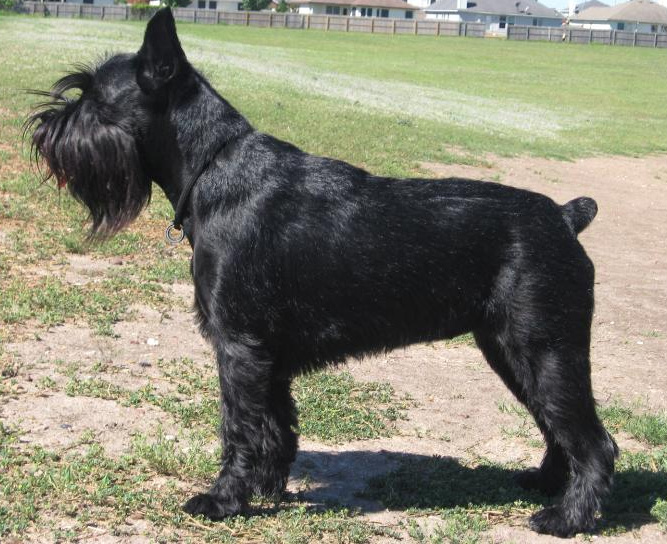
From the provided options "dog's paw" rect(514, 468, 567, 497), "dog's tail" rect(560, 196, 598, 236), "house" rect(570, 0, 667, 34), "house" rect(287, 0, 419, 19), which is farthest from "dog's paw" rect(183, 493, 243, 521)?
"house" rect(570, 0, 667, 34)

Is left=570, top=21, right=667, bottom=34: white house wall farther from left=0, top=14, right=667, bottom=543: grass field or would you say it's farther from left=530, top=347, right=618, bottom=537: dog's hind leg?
left=530, top=347, right=618, bottom=537: dog's hind leg

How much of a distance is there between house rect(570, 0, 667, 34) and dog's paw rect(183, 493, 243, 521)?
118 m

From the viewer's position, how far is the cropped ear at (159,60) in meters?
4.39

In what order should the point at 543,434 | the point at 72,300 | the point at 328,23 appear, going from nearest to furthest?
the point at 543,434 < the point at 72,300 < the point at 328,23

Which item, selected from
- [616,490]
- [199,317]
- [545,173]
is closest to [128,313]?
[199,317]

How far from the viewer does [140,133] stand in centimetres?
455

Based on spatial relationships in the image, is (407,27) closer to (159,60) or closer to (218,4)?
(218,4)

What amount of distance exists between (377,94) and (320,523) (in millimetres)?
21711

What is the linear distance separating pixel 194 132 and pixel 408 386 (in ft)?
9.29

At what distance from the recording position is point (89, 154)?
4531 mm

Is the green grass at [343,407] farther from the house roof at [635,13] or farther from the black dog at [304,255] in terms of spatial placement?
the house roof at [635,13]

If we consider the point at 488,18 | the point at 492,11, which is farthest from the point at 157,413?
the point at 488,18

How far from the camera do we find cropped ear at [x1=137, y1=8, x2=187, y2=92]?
14.4ft

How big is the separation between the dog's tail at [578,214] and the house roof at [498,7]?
115 meters
